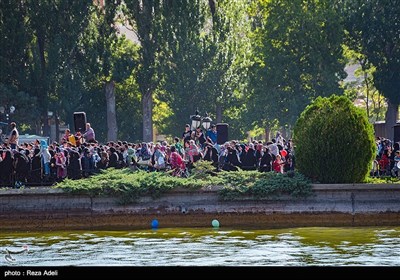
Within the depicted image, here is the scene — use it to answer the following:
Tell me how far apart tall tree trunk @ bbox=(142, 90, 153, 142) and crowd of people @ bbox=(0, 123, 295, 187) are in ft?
86.8

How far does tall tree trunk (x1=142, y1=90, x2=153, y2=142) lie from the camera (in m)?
73.8

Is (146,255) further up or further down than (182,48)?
further down

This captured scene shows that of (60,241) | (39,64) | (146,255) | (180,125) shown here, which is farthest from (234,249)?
(180,125)

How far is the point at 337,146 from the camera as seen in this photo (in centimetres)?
3525

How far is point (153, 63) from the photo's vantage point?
7156 centimetres

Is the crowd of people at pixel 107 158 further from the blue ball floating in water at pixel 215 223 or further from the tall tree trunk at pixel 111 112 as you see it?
the tall tree trunk at pixel 111 112

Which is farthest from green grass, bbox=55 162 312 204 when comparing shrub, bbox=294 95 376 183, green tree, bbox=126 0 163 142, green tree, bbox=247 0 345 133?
green tree, bbox=247 0 345 133

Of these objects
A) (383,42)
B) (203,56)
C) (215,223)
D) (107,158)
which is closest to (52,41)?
(203,56)

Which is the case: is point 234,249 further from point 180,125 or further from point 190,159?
point 180,125

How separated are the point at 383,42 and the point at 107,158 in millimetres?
34269

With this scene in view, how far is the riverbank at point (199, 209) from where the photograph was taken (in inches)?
1363

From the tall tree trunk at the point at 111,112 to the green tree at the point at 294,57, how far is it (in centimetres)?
1116

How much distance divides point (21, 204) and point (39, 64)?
1337 inches

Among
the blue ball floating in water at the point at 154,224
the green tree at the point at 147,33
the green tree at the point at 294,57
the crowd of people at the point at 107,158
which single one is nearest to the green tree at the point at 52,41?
the green tree at the point at 147,33
